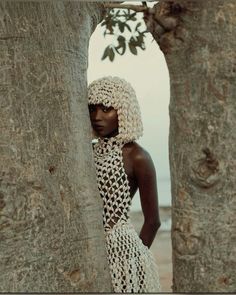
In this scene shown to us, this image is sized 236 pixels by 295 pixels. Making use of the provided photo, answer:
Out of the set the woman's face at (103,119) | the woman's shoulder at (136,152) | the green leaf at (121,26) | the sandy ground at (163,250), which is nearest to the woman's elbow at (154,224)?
the woman's shoulder at (136,152)

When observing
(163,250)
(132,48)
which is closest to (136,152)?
(132,48)

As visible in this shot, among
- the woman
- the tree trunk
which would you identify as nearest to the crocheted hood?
the woman

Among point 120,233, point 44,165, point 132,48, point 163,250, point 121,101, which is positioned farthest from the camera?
point 163,250

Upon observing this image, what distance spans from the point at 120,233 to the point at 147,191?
0.61ft

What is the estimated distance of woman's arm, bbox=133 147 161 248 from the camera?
2.23 metres

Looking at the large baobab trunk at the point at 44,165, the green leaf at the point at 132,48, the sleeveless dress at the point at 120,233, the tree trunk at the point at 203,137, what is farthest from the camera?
the green leaf at the point at 132,48

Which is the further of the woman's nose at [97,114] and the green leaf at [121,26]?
the green leaf at [121,26]

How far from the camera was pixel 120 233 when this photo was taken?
217 centimetres

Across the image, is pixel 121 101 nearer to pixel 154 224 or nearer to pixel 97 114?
pixel 97 114

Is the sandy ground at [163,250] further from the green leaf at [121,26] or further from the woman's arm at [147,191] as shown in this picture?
the woman's arm at [147,191]

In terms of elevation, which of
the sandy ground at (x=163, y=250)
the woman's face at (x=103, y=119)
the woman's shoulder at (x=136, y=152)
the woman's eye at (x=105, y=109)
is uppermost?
the woman's eye at (x=105, y=109)

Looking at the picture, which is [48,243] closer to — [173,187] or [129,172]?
[173,187]

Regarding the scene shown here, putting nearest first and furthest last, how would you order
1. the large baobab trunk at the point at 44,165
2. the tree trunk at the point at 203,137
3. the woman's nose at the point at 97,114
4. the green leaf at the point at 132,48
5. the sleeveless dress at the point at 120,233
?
the tree trunk at the point at 203,137 → the large baobab trunk at the point at 44,165 → the sleeveless dress at the point at 120,233 → the woman's nose at the point at 97,114 → the green leaf at the point at 132,48

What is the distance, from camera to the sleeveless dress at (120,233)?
215 cm
